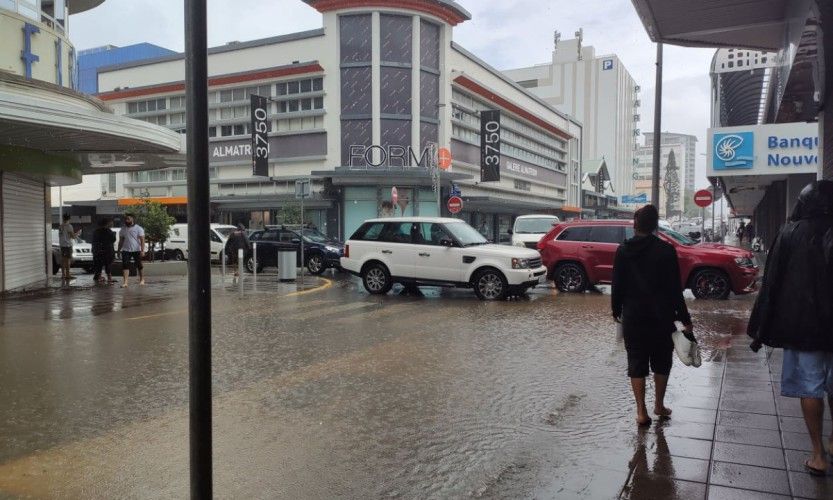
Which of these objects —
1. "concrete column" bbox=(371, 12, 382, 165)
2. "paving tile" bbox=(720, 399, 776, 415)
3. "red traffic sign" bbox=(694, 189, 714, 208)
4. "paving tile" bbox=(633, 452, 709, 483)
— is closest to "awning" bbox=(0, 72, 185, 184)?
"paving tile" bbox=(633, 452, 709, 483)

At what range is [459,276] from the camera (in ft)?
44.1

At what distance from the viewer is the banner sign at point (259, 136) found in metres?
31.3

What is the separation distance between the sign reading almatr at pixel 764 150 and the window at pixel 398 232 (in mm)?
10495

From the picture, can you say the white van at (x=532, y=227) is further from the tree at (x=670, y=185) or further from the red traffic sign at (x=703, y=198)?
the tree at (x=670, y=185)

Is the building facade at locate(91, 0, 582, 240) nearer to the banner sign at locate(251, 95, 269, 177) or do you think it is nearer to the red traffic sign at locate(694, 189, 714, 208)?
the banner sign at locate(251, 95, 269, 177)

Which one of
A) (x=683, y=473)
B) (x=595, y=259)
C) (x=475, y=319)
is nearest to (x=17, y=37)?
(x=475, y=319)

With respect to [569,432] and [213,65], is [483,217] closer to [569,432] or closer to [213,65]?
[213,65]

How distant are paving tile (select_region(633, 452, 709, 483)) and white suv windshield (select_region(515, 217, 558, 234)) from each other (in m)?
19.4

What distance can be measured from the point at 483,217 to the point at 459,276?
31.1m

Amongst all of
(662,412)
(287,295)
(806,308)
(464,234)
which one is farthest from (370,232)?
(806,308)

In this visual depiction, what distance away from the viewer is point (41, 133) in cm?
1237

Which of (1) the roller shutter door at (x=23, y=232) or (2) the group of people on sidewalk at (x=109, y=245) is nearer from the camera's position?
(1) the roller shutter door at (x=23, y=232)

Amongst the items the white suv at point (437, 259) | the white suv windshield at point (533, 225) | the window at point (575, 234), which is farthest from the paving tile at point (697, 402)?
the white suv windshield at point (533, 225)

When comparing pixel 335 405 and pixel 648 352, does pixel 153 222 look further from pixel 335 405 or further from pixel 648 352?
pixel 648 352
